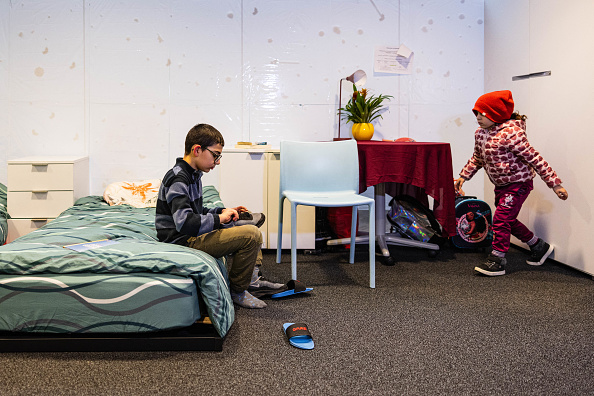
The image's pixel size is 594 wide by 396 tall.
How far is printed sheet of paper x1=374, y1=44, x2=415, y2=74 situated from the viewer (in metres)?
3.99

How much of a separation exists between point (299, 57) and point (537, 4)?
1665 millimetres

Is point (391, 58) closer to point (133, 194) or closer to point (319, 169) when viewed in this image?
point (319, 169)

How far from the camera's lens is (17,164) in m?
3.41

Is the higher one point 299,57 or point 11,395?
point 299,57

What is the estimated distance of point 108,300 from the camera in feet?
5.80

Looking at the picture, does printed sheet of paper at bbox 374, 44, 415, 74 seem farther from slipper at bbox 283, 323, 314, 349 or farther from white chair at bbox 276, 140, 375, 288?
slipper at bbox 283, 323, 314, 349

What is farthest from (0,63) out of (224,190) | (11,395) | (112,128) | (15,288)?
(11,395)

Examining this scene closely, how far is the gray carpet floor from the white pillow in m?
1.51

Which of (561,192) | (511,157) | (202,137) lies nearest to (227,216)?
(202,137)

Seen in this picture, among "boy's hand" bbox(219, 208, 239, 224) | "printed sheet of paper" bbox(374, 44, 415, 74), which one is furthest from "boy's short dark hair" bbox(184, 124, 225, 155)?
"printed sheet of paper" bbox(374, 44, 415, 74)

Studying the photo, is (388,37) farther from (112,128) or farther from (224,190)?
(112,128)

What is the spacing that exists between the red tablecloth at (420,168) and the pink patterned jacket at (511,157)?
237 millimetres

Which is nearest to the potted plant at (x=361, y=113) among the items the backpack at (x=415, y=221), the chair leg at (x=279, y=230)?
the backpack at (x=415, y=221)

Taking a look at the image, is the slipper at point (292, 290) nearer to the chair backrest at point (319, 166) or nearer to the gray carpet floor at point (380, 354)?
the gray carpet floor at point (380, 354)
